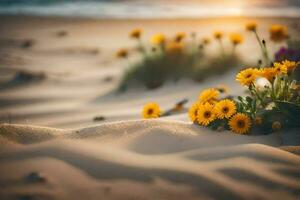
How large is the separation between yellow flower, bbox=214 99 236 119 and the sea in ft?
26.6

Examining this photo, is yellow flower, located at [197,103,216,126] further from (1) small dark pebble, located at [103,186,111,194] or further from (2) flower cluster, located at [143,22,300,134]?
(1) small dark pebble, located at [103,186,111,194]

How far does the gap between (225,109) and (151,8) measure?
1208 cm

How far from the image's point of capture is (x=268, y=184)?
2.34 meters

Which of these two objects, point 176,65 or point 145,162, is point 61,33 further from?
point 145,162

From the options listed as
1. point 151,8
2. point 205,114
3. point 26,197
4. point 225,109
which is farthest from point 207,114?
point 151,8

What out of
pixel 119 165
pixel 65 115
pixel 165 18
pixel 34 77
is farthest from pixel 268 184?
pixel 165 18

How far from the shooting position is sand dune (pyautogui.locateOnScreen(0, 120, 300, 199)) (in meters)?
2.30

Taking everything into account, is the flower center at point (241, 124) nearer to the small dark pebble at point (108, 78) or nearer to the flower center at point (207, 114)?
the flower center at point (207, 114)

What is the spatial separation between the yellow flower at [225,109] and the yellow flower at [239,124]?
0.04 m

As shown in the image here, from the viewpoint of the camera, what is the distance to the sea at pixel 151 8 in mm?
12105

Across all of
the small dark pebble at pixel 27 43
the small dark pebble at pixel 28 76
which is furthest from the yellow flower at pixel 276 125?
the small dark pebble at pixel 27 43

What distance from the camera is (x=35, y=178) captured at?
7.81 ft

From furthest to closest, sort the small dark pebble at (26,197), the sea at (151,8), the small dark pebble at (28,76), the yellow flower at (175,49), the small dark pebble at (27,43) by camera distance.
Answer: the sea at (151,8), the small dark pebble at (27,43), the small dark pebble at (28,76), the yellow flower at (175,49), the small dark pebble at (26,197)

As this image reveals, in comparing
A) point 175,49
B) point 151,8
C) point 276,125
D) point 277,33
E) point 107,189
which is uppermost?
point 151,8
